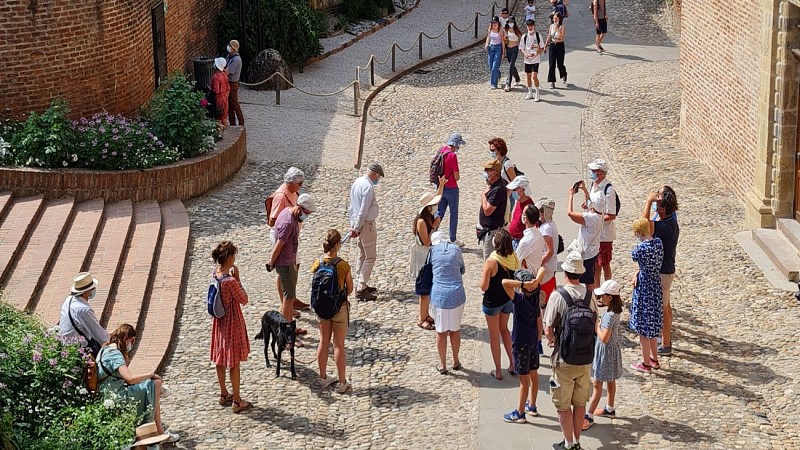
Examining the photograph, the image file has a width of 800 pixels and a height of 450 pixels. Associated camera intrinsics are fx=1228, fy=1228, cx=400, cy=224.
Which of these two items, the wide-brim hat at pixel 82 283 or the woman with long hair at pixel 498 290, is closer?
the wide-brim hat at pixel 82 283

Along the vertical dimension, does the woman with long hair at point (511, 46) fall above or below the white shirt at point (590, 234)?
above

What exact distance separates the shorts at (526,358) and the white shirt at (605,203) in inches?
105

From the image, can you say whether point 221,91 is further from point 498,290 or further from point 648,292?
point 648,292

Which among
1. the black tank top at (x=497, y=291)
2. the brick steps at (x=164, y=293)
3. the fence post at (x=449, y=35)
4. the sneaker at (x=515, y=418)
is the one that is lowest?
the sneaker at (x=515, y=418)

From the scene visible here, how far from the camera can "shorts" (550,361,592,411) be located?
10594 mm

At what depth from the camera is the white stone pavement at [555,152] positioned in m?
11.1

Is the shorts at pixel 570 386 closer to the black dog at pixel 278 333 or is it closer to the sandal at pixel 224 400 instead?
the black dog at pixel 278 333

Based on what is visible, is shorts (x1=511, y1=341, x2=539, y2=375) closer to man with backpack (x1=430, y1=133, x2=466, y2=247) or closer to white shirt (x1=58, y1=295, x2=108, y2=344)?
white shirt (x1=58, y1=295, x2=108, y2=344)

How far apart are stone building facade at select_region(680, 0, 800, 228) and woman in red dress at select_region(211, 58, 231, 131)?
24.8 ft

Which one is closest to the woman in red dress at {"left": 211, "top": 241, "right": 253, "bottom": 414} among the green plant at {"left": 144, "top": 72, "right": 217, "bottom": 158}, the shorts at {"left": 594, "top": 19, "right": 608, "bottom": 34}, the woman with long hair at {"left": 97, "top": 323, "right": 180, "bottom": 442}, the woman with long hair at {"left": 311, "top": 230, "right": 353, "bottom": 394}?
the woman with long hair at {"left": 311, "top": 230, "right": 353, "bottom": 394}

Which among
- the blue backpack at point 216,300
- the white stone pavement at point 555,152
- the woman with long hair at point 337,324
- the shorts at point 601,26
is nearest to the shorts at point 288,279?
the woman with long hair at point 337,324

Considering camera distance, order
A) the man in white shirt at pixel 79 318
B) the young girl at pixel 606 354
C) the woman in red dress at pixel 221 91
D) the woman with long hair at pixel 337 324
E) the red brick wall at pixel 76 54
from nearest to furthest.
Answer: the man in white shirt at pixel 79 318 → the young girl at pixel 606 354 → the woman with long hair at pixel 337 324 → the red brick wall at pixel 76 54 → the woman in red dress at pixel 221 91

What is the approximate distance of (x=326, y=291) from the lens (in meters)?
11.6

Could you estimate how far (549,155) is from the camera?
20000mm
